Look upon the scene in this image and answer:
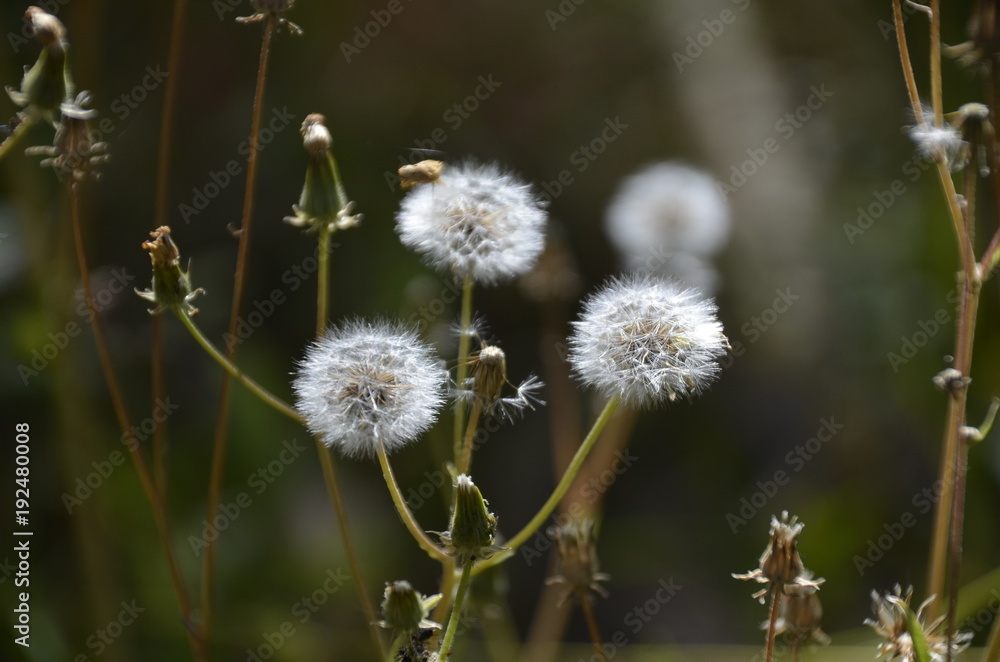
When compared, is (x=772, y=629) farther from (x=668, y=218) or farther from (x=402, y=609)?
(x=668, y=218)

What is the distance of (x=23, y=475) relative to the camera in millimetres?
2309

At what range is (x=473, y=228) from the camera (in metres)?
1.76

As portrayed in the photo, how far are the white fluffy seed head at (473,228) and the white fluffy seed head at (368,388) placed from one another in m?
0.22

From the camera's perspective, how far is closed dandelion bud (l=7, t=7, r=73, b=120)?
1.26m

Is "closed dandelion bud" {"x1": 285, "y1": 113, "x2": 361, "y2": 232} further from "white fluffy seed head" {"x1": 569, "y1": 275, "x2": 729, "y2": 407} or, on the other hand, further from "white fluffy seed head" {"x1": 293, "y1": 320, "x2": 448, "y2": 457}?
"white fluffy seed head" {"x1": 569, "y1": 275, "x2": 729, "y2": 407}

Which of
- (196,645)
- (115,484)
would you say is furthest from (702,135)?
(196,645)

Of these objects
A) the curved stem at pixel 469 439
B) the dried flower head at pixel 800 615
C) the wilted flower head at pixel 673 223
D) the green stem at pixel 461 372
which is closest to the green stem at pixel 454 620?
the curved stem at pixel 469 439

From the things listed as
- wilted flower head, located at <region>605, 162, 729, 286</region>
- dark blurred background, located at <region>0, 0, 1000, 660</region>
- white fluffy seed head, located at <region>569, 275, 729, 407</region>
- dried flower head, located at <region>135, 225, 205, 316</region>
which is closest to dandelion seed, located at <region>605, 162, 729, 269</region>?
wilted flower head, located at <region>605, 162, 729, 286</region>

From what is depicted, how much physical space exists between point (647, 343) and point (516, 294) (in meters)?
2.00

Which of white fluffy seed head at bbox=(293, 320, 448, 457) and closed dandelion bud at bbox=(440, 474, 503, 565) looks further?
white fluffy seed head at bbox=(293, 320, 448, 457)

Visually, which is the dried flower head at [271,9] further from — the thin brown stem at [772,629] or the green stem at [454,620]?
the thin brown stem at [772,629]

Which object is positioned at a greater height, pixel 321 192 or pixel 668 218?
pixel 668 218

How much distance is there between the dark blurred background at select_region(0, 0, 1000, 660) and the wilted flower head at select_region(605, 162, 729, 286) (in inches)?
19.2

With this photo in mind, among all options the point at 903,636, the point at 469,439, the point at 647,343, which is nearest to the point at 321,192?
the point at 469,439
